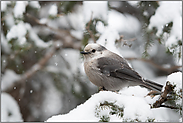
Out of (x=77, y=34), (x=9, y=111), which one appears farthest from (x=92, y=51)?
(x=9, y=111)

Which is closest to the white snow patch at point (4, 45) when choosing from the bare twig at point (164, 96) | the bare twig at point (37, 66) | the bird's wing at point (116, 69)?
the bare twig at point (37, 66)

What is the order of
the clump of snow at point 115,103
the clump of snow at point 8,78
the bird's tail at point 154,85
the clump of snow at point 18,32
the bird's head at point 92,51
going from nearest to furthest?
the clump of snow at point 115,103 → the bird's tail at point 154,85 → the bird's head at point 92,51 → the clump of snow at point 18,32 → the clump of snow at point 8,78

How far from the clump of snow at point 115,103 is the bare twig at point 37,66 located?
101 inches

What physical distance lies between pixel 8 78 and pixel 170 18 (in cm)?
313

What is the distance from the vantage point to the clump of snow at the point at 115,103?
60.7 inches

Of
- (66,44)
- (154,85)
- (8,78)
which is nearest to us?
(154,85)

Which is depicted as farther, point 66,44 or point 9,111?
point 66,44

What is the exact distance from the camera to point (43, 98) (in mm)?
4652

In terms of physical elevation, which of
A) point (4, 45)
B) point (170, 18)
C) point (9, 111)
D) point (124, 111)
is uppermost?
point (4, 45)

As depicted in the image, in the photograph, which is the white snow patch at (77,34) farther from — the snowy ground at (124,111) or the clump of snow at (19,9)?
the snowy ground at (124,111)

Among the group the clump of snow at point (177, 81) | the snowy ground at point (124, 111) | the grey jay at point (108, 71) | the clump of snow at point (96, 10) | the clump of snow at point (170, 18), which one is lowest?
the snowy ground at point (124, 111)

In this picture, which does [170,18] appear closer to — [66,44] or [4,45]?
[66,44]

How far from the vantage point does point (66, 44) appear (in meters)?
4.46

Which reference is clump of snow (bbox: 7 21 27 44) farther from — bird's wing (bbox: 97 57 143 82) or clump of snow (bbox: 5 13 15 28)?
bird's wing (bbox: 97 57 143 82)
